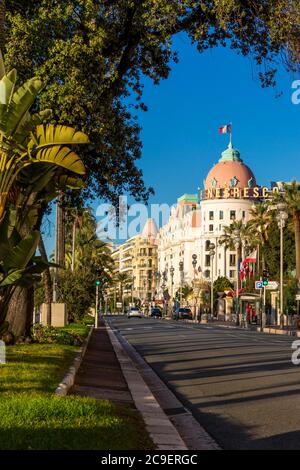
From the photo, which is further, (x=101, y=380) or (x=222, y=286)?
(x=222, y=286)

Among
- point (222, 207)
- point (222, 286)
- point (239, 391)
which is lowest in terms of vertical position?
point (239, 391)

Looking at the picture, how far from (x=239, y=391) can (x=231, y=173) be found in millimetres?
144236

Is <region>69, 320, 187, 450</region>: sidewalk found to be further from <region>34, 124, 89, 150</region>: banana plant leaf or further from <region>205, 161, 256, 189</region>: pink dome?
<region>205, 161, 256, 189</region>: pink dome

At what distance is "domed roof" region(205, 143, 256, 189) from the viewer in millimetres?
157500

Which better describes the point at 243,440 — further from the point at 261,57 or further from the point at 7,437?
the point at 261,57

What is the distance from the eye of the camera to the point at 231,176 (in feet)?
519

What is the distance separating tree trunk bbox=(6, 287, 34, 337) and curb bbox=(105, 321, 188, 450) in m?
2.96

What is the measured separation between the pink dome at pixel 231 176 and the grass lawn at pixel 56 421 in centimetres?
14549

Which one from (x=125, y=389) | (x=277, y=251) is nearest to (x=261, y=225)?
(x=277, y=251)

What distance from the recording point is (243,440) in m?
10.0

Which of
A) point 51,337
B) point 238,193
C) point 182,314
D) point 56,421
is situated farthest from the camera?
point 238,193

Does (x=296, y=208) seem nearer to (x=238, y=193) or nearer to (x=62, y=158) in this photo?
(x=62, y=158)

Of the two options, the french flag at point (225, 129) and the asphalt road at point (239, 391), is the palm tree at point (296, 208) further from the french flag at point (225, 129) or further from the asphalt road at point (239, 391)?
the french flag at point (225, 129)

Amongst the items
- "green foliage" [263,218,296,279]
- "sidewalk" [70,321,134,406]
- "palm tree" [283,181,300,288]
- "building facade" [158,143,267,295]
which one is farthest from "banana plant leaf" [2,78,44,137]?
"building facade" [158,143,267,295]
